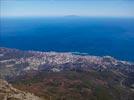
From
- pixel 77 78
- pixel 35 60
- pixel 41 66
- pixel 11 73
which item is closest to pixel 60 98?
pixel 77 78

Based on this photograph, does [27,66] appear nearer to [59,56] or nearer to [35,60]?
[35,60]

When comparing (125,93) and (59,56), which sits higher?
(59,56)

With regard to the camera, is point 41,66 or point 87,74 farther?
point 41,66

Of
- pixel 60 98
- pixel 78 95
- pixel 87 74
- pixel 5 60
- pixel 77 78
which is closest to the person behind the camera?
pixel 60 98

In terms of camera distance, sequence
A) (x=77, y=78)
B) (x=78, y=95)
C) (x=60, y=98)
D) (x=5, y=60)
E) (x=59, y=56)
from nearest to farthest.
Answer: (x=60, y=98), (x=78, y=95), (x=77, y=78), (x=5, y=60), (x=59, y=56)

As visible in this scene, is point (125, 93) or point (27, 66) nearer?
point (125, 93)

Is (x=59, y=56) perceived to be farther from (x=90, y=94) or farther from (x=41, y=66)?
(x=90, y=94)

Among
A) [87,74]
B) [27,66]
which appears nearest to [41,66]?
[27,66]

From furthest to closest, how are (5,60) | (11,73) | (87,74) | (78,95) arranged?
(5,60) → (11,73) → (87,74) → (78,95)

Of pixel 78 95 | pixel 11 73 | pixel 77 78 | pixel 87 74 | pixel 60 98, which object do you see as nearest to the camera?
pixel 60 98
